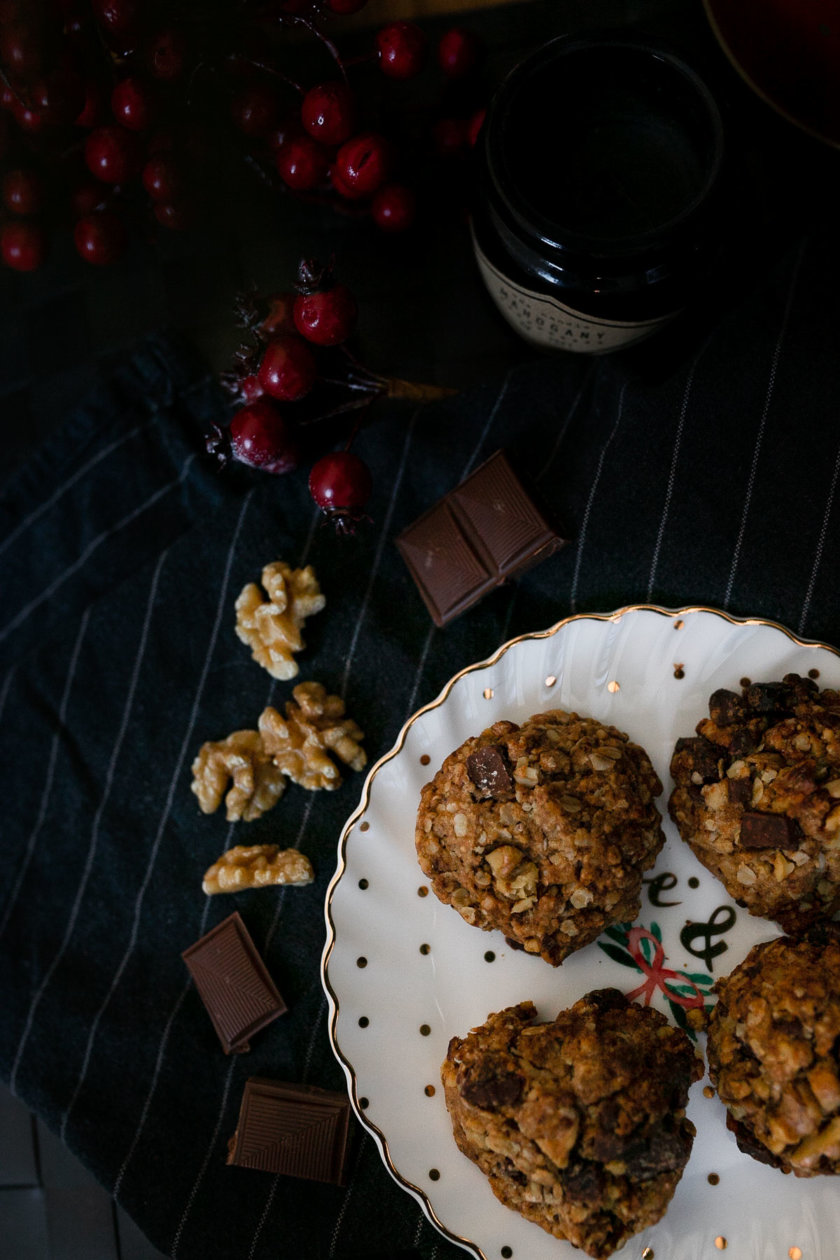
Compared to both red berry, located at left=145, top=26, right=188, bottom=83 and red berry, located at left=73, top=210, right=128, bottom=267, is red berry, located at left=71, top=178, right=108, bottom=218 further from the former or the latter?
red berry, located at left=145, top=26, right=188, bottom=83

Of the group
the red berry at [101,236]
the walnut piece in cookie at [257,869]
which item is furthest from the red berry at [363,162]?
the walnut piece in cookie at [257,869]

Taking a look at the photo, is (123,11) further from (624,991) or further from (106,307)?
(624,991)

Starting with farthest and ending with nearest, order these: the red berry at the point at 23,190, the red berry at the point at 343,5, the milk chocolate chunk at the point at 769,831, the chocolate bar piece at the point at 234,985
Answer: the red berry at the point at 23,190 < the chocolate bar piece at the point at 234,985 < the red berry at the point at 343,5 < the milk chocolate chunk at the point at 769,831

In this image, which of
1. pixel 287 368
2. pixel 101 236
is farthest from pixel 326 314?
pixel 101 236

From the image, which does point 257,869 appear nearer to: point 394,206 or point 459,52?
point 394,206

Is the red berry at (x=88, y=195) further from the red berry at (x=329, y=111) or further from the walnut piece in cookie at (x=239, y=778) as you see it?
the walnut piece in cookie at (x=239, y=778)

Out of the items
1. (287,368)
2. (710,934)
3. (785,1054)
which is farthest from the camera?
(287,368)

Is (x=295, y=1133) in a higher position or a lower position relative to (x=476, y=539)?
lower

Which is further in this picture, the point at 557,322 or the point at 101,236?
the point at 101,236
